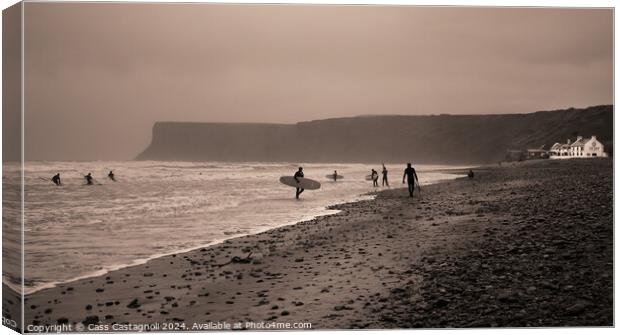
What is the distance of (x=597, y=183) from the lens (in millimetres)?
9086

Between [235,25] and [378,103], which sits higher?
[235,25]

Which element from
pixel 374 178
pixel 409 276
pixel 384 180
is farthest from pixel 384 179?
pixel 409 276

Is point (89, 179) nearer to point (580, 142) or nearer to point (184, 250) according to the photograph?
point (184, 250)

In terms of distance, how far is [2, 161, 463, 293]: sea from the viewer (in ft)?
25.0

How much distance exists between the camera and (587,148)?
9000 mm

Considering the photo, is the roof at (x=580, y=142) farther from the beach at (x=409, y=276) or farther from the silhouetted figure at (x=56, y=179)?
the silhouetted figure at (x=56, y=179)

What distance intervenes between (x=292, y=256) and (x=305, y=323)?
1691mm

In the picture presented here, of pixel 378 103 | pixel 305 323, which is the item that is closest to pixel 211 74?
pixel 378 103

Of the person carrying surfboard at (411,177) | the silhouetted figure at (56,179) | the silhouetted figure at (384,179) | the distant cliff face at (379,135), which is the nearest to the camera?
the silhouetted figure at (56,179)

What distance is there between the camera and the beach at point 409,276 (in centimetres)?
745

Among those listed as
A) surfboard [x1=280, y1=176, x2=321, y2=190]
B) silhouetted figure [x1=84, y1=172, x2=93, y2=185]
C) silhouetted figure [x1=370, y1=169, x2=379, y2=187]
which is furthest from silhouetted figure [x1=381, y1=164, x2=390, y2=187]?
silhouetted figure [x1=84, y1=172, x2=93, y2=185]

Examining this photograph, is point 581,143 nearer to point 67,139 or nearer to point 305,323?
point 305,323

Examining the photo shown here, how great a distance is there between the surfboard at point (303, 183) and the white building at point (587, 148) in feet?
12.7

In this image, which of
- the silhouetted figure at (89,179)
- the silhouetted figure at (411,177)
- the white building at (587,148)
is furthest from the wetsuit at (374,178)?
the silhouetted figure at (89,179)
